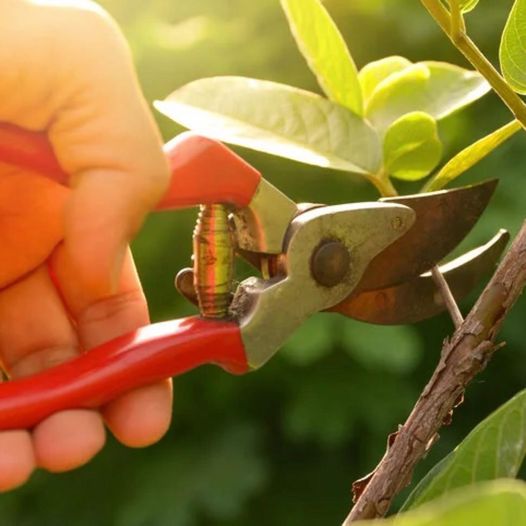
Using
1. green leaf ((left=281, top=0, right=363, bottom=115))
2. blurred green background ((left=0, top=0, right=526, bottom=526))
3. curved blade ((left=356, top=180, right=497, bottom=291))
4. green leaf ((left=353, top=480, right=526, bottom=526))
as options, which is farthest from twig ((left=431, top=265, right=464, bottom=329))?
blurred green background ((left=0, top=0, right=526, bottom=526))

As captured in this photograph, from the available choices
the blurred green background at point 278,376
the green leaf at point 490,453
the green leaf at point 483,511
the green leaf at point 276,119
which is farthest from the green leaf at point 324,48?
the blurred green background at point 278,376

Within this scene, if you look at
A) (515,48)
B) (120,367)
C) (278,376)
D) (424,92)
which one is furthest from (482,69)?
(278,376)

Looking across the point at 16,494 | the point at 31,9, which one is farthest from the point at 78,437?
the point at 16,494

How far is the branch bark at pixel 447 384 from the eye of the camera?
634mm

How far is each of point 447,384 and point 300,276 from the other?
13 cm

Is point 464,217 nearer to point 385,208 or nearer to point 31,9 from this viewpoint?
point 385,208

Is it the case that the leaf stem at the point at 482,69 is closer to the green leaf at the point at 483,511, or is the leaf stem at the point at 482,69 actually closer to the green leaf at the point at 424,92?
the green leaf at the point at 424,92

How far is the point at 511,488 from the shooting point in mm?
330

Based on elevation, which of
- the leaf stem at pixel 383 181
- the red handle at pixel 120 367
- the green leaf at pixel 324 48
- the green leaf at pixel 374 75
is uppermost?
the green leaf at pixel 324 48

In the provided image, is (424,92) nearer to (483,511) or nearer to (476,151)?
(476,151)

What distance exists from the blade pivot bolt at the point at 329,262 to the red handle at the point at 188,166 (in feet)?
0.19

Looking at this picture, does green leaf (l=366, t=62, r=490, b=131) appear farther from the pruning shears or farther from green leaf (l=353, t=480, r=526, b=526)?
green leaf (l=353, t=480, r=526, b=526)

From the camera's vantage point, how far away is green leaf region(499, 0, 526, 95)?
0.64 metres

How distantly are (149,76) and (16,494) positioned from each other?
0.90m
